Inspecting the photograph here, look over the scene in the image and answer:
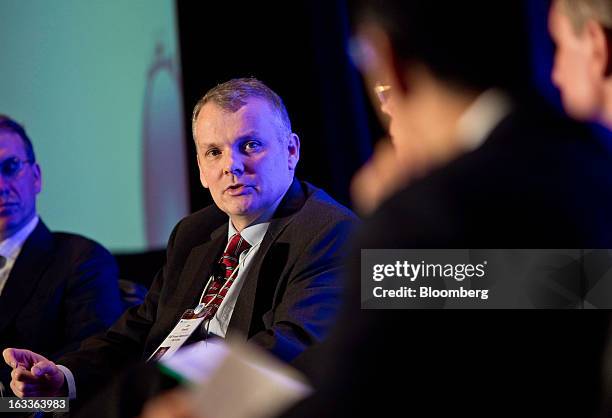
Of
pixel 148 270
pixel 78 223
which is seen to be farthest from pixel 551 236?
pixel 78 223

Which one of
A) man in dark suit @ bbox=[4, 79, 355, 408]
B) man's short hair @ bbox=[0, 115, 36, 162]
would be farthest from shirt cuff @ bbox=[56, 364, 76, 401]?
man's short hair @ bbox=[0, 115, 36, 162]

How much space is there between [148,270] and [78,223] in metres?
0.48

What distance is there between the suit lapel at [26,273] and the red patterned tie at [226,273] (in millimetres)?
853

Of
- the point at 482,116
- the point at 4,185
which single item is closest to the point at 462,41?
the point at 482,116

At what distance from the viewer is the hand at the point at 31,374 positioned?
2.27m

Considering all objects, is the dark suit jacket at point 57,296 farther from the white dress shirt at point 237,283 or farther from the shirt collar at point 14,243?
the white dress shirt at point 237,283

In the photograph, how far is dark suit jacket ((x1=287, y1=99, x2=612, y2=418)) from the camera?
3.00 feet

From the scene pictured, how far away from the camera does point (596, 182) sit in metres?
0.96

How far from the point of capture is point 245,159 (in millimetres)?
2432

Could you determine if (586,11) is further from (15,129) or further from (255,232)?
(15,129)

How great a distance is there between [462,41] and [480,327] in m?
0.35

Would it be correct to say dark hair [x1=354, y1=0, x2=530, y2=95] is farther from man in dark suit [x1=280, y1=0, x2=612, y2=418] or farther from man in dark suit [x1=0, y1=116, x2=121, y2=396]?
man in dark suit [x1=0, y1=116, x2=121, y2=396]

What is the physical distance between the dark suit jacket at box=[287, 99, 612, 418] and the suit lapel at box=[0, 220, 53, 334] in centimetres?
216

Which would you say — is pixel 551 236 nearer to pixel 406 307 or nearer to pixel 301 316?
pixel 406 307
